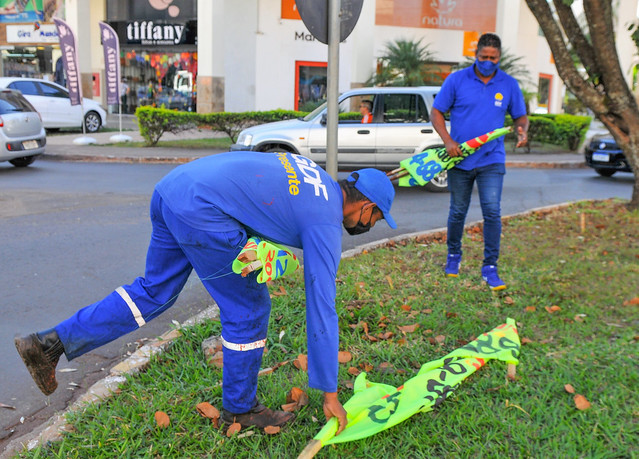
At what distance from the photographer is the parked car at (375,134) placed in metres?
10.3

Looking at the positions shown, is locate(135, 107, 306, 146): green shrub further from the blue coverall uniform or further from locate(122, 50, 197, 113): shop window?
the blue coverall uniform

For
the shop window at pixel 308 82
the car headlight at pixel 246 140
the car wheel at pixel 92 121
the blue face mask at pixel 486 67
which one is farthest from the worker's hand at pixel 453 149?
the shop window at pixel 308 82

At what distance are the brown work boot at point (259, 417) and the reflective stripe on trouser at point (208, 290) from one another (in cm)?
5

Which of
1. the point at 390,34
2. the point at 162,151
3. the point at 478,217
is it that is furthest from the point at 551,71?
the point at 478,217

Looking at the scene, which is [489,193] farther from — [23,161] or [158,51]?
[158,51]

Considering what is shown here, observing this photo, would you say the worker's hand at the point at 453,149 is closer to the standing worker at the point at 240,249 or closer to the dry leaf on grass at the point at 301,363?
the dry leaf on grass at the point at 301,363

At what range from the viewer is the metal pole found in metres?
4.13

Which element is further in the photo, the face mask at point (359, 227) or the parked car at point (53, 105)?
the parked car at point (53, 105)

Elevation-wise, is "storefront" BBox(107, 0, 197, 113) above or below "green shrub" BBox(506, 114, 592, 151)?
above

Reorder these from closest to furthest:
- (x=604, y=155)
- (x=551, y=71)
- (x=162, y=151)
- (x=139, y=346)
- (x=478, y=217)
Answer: (x=139, y=346) → (x=478, y=217) → (x=604, y=155) → (x=162, y=151) → (x=551, y=71)

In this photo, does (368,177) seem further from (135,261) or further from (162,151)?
(162,151)

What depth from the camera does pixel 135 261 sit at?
6.01 meters

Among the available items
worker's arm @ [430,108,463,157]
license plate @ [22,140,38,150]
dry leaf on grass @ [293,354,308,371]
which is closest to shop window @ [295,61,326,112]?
license plate @ [22,140,38,150]

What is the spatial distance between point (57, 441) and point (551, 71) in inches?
1099
